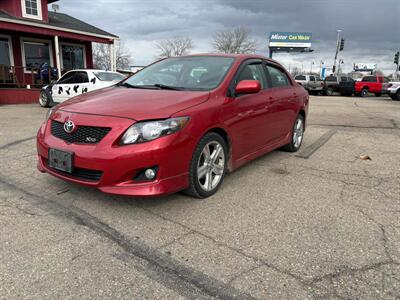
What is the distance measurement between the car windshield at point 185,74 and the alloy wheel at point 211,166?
70 centimetres

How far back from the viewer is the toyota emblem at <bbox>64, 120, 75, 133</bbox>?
10.6ft

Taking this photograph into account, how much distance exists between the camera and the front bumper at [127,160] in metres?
2.98

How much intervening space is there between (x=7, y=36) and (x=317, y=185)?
676 inches

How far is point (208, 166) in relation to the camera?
3654 millimetres

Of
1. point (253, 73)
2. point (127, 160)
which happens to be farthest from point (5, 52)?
point (127, 160)

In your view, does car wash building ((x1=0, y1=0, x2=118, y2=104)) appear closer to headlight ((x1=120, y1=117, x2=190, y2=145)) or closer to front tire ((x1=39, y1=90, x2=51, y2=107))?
front tire ((x1=39, y1=90, x2=51, y2=107))

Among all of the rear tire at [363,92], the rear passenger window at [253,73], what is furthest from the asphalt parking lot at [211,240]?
the rear tire at [363,92]

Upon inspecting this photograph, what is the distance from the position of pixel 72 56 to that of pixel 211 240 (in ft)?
62.5

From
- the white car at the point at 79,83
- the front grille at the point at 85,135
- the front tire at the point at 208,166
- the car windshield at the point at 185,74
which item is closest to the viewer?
the front grille at the point at 85,135

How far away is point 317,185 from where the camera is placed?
4.26 m

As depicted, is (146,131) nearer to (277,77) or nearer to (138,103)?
(138,103)

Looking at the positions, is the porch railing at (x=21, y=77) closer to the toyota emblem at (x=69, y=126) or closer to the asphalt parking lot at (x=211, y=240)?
the asphalt parking lot at (x=211, y=240)

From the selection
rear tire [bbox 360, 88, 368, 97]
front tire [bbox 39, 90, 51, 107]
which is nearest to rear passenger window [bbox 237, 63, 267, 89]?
front tire [bbox 39, 90, 51, 107]

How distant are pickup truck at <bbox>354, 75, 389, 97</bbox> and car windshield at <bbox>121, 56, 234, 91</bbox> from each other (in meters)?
27.7
